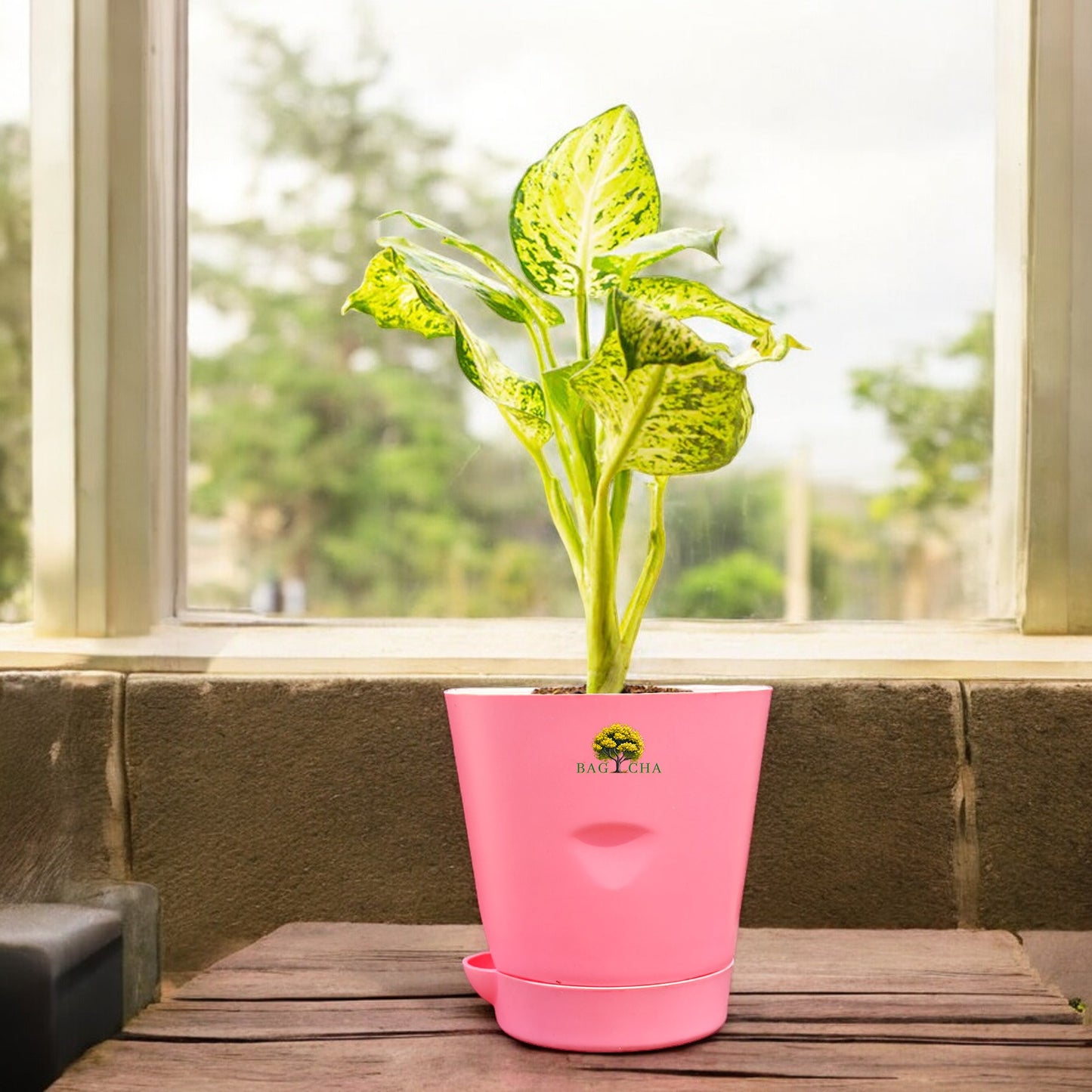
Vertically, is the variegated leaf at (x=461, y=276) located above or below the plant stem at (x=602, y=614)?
above

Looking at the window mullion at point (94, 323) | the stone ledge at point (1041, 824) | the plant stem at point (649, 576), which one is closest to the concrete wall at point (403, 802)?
the stone ledge at point (1041, 824)

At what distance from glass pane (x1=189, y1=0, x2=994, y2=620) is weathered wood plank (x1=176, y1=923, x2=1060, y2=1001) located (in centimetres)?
38

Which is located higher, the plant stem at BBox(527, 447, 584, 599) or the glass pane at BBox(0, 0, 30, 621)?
the glass pane at BBox(0, 0, 30, 621)

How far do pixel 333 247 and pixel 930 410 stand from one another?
0.66m

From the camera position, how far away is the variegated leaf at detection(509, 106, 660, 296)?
0.71 m

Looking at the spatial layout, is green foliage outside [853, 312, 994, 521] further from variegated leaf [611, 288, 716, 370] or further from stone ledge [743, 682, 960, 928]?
variegated leaf [611, 288, 716, 370]

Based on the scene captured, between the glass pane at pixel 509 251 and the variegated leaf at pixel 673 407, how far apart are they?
0.56 meters

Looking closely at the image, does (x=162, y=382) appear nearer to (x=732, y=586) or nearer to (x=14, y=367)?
(x=14, y=367)

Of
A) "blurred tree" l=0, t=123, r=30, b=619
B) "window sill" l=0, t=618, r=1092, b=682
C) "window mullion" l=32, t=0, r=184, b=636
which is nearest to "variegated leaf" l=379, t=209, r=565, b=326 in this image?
"window sill" l=0, t=618, r=1092, b=682

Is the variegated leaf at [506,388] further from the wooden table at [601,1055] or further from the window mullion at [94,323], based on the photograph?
the window mullion at [94,323]

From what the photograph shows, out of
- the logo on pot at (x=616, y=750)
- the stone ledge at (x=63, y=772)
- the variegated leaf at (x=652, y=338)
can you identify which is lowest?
the stone ledge at (x=63, y=772)

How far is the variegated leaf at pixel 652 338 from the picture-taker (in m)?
0.58

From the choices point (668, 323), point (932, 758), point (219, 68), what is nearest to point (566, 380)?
point (668, 323)

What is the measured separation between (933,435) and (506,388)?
63 centimetres
